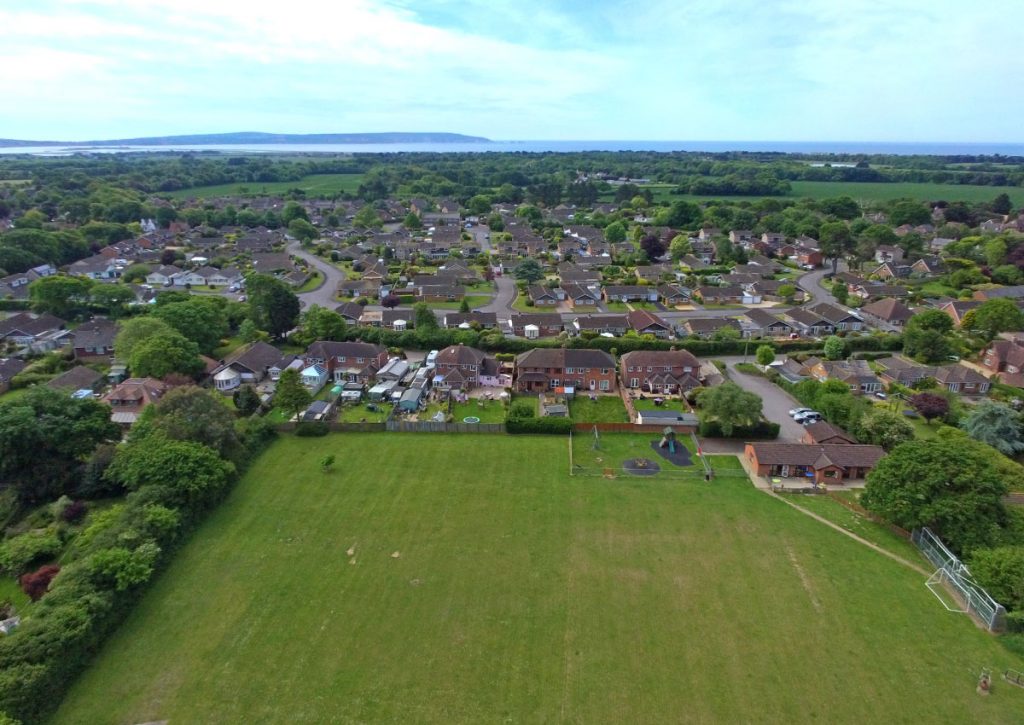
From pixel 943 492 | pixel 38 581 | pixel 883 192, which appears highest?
pixel 883 192

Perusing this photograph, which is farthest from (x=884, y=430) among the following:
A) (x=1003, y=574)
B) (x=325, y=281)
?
(x=325, y=281)

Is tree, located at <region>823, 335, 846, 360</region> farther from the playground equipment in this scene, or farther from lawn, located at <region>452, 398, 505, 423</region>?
lawn, located at <region>452, 398, 505, 423</region>

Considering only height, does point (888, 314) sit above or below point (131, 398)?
above

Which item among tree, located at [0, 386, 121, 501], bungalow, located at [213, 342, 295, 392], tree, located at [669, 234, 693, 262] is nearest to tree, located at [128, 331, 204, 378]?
bungalow, located at [213, 342, 295, 392]

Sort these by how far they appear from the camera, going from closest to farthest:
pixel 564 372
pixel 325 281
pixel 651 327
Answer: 1. pixel 564 372
2. pixel 651 327
3. pixel 325 281

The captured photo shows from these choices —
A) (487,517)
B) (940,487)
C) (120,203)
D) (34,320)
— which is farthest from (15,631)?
(120,203)

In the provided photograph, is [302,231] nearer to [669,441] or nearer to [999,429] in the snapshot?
[669,441]

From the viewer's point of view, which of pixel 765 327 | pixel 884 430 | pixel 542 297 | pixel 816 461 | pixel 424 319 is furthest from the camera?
pixel 542 297
